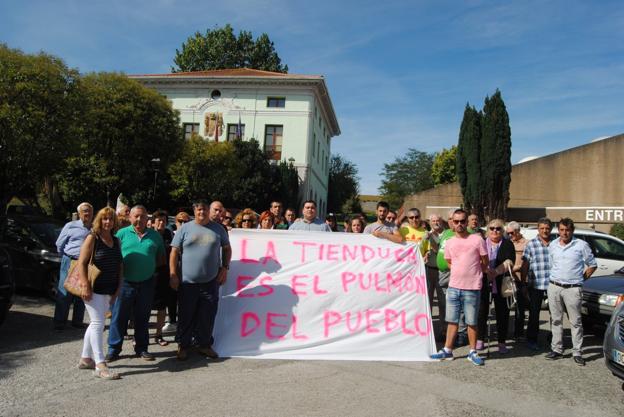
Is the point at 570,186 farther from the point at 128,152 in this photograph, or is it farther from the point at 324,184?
the point at 128,152

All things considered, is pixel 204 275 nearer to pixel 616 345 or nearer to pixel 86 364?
pixel 86 364

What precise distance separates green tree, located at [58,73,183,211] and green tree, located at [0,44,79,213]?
23.9 feet

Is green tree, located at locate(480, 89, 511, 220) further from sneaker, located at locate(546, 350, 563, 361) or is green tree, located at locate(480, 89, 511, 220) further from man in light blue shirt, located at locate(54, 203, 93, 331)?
man in light blue shirt, located at locate(54, 203, 93, 331)

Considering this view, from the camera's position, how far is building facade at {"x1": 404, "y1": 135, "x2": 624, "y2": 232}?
112 ft

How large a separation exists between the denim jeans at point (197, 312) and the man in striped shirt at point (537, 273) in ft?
14.2

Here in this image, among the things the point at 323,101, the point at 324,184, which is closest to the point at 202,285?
the point at 323,101

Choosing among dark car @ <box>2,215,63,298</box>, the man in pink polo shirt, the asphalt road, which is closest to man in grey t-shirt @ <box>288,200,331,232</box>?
the man in pink polo shirt

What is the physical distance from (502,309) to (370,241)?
200cm

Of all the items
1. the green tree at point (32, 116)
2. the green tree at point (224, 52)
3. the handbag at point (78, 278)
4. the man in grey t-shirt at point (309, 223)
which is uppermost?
the green tree at point (224, 52)

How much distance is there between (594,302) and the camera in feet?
22.9

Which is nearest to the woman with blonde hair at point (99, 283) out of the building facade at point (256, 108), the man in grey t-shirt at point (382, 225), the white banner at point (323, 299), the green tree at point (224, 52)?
the white banner at point (323, 299)

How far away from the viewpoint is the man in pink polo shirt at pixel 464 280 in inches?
225

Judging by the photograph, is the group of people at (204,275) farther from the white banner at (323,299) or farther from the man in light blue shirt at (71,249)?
the white banner at (323,299)

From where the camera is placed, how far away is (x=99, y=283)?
4.94 m
